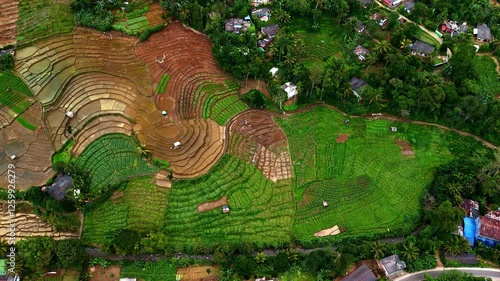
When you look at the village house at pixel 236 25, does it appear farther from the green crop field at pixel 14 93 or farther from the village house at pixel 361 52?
the green crop field at pixel 14 93

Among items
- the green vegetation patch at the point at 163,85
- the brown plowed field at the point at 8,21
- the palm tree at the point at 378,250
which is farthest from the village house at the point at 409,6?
the brown plowed field at the point at 8,21

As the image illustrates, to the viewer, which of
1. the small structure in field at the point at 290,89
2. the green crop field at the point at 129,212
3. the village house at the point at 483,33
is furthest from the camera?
the village house at the point at 483,33

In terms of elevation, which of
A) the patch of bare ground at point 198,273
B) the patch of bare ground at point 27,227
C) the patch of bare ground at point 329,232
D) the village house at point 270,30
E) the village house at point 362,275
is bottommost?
the patch of bare ground at point 198,273

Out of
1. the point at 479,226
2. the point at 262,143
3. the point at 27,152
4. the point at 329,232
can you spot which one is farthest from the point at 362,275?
the point at 27,152

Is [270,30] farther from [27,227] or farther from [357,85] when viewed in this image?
[27,227]

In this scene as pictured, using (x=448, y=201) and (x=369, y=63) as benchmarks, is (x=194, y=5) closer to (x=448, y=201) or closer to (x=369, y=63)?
(x=369, y=63)


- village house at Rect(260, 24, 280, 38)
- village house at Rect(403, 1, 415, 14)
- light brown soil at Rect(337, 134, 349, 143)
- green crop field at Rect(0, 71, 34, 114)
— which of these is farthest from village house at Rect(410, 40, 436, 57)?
green crop field at Rect(0, 71, 34, 114)

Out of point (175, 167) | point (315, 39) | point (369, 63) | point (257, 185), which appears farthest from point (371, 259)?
point (315, 39)
